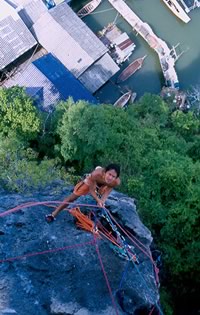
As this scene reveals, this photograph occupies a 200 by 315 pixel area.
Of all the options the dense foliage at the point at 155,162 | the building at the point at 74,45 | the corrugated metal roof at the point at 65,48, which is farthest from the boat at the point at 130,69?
the dense foliage at the point at 155,162

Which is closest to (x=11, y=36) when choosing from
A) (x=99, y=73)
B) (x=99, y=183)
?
(x=99, y=73)

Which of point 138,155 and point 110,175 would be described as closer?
point 110,175

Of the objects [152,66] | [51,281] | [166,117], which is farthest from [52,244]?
[152,66]

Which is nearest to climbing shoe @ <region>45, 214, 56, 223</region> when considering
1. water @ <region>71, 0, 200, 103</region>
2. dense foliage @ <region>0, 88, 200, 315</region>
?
dense foliage @ <region>0, 88, 200, 315</region>

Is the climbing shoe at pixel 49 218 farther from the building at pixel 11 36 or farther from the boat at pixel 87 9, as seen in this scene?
the boat at pixel 87 9

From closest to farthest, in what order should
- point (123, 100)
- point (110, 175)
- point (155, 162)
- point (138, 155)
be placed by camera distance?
point (110, 175) → point (155, 162) → point (138, 155) → point (123, 100)

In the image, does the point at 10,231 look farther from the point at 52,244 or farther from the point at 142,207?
the point at 142,207

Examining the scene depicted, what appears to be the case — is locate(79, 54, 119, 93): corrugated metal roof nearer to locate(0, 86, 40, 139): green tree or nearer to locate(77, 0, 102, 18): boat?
locate(77, 0, 102, 18): boat

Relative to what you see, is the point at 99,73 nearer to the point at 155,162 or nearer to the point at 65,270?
the point at 155,162
